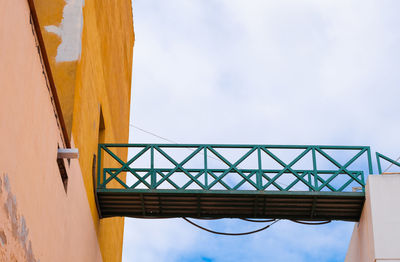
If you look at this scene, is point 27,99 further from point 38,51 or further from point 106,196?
point 106,196

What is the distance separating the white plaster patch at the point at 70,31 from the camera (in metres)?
14.8

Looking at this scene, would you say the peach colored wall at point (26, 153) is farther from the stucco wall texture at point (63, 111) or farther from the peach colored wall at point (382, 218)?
the peach colored wall at point (382, 218)

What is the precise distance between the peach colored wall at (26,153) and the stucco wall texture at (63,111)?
0.04 feet

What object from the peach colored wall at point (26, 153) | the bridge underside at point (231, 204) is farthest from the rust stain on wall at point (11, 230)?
the bridge underside at point (231, 204)

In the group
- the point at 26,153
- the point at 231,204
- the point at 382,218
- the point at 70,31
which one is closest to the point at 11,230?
the point at 26,153

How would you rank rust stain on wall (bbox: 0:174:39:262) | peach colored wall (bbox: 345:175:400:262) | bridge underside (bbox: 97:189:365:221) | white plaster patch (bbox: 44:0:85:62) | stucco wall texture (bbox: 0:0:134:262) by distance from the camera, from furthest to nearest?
bridge underside (bbox: 97:189:365:221), peach colored wall (bbox: 345:175:400:262), white plaster patch (bbox: 44:0:85:62), stucco wall texture (bbox: 0:0:134:262), rust stain on wall (bbox: 0:174:39:262)

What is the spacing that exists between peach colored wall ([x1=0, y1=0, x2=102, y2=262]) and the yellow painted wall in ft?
6.45

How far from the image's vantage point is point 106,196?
18.4 metres

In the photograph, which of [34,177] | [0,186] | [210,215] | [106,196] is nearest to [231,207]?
[210,215]

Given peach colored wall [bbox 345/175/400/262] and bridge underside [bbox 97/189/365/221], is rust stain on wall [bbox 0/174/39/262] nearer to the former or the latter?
bridge underside [bbox 97/189/365/221]

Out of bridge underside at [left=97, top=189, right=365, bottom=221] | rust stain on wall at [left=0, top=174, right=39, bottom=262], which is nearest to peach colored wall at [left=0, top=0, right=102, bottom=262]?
rust stain on wall at [left=0, top=174, right=39, bottom=262]

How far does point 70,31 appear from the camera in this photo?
49.2ft

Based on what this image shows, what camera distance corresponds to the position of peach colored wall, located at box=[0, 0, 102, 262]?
8664 millimetres

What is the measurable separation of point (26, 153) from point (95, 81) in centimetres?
→ 776
